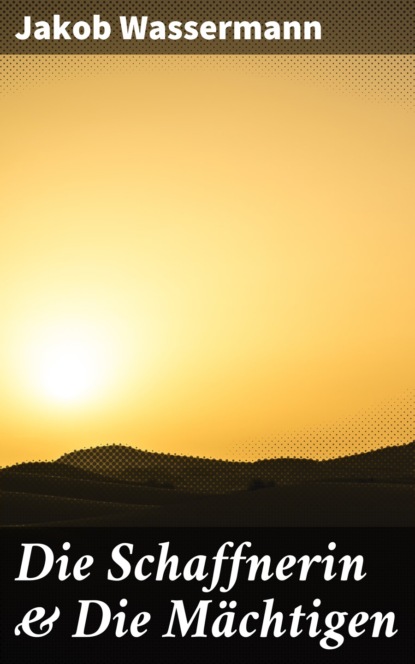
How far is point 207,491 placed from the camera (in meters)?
23.6

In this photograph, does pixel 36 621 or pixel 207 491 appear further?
pixel 207 491

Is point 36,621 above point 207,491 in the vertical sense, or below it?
below

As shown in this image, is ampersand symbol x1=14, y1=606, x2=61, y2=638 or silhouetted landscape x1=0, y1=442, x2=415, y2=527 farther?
silhouetted landscape x1=0, y1=442, x2=415, y2=527

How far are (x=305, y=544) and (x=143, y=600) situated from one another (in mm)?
2643

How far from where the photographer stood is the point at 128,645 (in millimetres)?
10328

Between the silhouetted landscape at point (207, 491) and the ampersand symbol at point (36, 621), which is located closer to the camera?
the ampersand symbol at point (36, 621)

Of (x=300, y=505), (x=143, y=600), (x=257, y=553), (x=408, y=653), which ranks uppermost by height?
(x=300, y=505)

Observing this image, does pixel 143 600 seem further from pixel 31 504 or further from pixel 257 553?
pixel 31 504

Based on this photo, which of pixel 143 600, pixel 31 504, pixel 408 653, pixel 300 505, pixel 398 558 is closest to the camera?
pixel 408 653

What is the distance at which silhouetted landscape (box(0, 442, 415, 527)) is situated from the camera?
1747cm

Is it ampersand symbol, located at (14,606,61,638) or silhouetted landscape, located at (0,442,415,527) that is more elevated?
silhouetted landscape, located at (0,442,415,527)

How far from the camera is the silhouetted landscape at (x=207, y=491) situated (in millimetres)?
17469

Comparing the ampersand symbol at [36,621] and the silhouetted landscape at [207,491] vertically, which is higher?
the silhouetted landscape at [207,491]

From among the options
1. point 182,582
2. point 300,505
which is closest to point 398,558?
point 182,582
